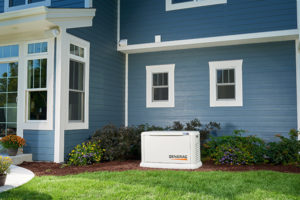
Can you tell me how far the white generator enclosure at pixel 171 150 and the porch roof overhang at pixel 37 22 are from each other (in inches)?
121

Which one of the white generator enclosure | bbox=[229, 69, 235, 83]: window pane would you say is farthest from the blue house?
the white generator enclosure

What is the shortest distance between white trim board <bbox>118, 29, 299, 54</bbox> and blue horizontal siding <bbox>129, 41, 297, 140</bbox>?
0.17 meters

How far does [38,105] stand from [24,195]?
3.30 metres

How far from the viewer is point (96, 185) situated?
439cm

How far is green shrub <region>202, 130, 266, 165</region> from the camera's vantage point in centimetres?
661

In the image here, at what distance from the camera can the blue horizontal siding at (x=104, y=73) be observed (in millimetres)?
7613

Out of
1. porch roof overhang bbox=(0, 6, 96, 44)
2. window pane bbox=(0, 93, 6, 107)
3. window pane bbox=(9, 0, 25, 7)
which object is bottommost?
window pane bbox=(0, 93, 6, 107)

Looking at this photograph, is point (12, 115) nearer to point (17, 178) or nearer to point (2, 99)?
point (2, 99)

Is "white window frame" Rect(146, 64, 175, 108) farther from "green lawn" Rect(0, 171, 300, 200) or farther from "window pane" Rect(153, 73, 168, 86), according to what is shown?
"green lawn" Rect(0, 171, 300, 200)

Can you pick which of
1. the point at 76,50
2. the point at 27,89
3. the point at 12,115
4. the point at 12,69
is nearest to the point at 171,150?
the point at 76,50

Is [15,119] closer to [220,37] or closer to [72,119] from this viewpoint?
[72,119]

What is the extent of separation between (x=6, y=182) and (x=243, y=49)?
6.62 m

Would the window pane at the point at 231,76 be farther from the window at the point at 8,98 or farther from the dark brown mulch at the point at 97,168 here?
the window at the point at 8,98

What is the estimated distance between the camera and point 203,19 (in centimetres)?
839
